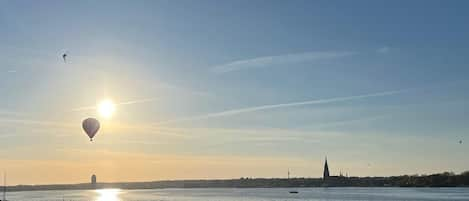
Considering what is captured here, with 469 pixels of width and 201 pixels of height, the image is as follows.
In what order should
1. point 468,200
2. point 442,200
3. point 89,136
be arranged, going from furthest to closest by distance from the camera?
point 442,200 < point 468,200 < point 89,136

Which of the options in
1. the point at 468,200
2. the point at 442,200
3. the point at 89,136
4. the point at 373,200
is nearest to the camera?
the point at 89,136

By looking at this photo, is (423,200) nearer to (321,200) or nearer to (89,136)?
(321,200)

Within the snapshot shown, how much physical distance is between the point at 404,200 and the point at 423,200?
3470mm

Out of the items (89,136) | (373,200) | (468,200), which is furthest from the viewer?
(373,200)

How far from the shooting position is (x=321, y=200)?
135500mm

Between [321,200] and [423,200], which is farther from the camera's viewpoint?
[321,200]

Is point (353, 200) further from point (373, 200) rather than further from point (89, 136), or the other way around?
point (89, 136)

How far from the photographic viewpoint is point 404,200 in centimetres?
12812

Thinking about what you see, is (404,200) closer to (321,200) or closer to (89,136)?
(321,200)

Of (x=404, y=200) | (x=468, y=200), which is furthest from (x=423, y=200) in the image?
(x=468, y=200)

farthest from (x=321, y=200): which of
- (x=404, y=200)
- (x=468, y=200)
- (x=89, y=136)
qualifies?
(x=89, y=136)

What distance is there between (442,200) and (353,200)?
15781mm

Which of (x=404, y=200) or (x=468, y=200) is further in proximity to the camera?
(x=404, y=200)

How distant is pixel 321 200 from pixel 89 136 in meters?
74.3
